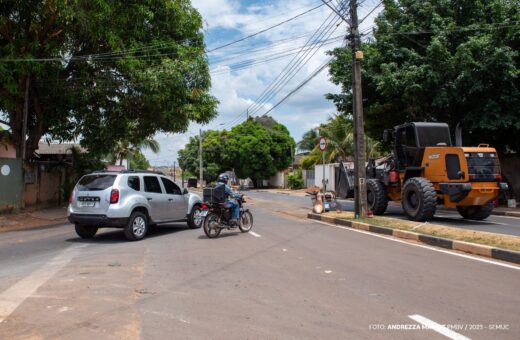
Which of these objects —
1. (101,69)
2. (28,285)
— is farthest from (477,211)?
(101,69)

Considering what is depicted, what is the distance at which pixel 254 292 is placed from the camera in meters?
6.24

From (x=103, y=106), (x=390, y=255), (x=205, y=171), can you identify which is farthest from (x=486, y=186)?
(x=205, y=171)

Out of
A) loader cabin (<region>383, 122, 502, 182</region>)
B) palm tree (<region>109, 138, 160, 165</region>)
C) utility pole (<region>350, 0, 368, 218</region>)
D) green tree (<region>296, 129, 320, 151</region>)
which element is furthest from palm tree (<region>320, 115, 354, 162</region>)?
utility pole (<region>350, 0, 368, 218</region>)

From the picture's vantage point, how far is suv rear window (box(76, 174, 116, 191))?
11.1m

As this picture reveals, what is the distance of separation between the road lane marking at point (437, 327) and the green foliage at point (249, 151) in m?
49.5

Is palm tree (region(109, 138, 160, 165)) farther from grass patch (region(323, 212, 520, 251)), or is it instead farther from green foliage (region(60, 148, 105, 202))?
grass patch (region(323, 212, 520, 251))

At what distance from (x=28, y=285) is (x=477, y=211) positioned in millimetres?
13499

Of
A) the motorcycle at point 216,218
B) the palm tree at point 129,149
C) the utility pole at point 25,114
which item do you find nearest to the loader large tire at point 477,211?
the motorcycle at point 216,218

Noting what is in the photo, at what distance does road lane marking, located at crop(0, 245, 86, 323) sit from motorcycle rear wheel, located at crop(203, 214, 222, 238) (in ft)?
10.5

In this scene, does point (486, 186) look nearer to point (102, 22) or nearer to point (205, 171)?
point (102, 22)

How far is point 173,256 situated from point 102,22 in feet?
32.3

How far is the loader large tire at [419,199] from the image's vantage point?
14070mm

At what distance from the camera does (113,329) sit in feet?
15.7

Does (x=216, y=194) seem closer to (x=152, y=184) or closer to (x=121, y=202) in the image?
(x=152, y=184)
